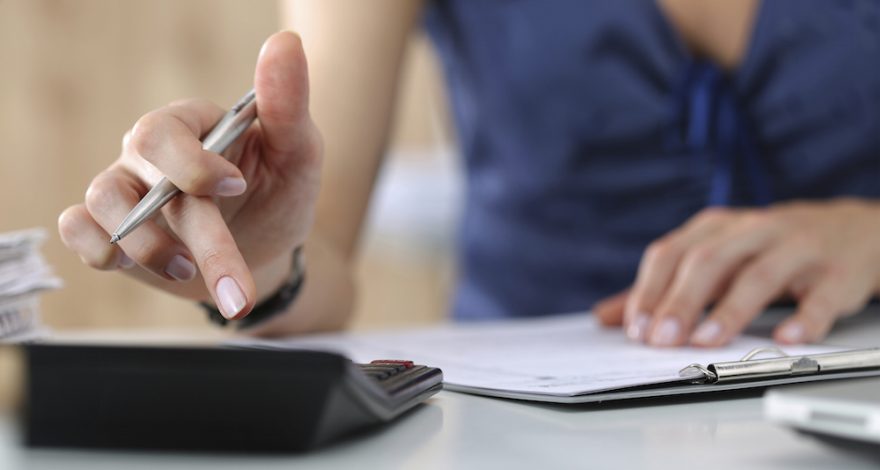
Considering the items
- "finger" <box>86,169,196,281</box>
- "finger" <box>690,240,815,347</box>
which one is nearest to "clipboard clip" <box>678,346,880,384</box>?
"finger" <box>690,240,815,347</box>

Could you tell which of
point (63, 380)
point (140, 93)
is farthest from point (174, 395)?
point (140, 93)

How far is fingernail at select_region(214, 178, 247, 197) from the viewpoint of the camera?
0.37 meters

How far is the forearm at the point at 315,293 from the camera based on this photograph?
557 millimetres

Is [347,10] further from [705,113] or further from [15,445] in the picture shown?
[15,445]

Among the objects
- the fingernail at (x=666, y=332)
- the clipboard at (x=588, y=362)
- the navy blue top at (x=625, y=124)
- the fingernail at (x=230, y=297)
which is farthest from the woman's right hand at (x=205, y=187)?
the navy blue top at (x=625, y=124)

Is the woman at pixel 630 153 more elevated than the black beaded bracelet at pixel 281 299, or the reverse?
the woman at pixel 630 153

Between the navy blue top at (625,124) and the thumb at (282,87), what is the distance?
1.76ft

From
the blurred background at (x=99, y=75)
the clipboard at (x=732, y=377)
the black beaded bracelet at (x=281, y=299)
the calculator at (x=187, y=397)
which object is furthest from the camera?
the blurred background at (x=99, y=75)

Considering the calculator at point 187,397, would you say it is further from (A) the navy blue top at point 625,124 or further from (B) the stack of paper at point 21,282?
(A) the navy blue top at point 625,124

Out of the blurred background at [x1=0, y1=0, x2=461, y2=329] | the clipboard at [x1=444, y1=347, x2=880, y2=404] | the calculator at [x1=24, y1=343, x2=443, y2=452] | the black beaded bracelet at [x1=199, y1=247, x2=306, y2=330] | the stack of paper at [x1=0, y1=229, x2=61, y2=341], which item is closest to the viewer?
the calculator at [x1=24, y1=343, x2=443, y2=452]

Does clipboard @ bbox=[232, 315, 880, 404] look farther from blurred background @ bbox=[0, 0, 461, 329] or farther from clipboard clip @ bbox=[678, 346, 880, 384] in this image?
blurred background @ bbox=[0, 0, 461, 329]

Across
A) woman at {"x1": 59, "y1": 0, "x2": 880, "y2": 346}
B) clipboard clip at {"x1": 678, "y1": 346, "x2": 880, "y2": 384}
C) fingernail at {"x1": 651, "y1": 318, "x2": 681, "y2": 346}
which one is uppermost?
woman at {"x1": 59, "y1": 0, "x2": 880, "y2": 346}

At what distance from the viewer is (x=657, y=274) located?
22.7 inches

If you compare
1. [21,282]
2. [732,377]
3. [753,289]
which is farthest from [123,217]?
[753,289]
